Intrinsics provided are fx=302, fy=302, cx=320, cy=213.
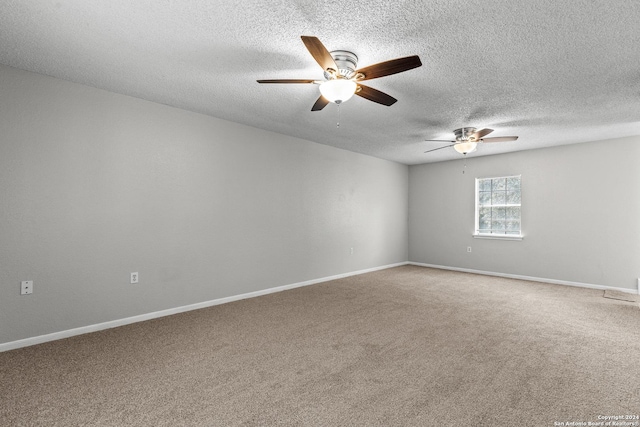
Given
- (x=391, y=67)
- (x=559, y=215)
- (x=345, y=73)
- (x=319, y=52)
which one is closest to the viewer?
(x=319, y=52)

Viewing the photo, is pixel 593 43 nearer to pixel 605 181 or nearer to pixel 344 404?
pixel 344 404

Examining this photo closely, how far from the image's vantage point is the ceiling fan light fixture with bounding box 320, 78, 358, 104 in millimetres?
2330

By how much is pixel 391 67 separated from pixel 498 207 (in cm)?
529

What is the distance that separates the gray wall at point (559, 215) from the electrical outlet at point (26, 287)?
6881 mm

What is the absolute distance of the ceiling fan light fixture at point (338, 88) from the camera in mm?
2330

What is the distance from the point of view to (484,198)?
253 inches

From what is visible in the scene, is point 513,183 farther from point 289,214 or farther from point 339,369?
point 339,369

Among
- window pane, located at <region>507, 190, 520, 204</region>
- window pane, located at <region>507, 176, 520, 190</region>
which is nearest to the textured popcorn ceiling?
window pane, located at <region>507, 176, 520, 190</region>

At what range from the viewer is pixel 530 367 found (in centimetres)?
234

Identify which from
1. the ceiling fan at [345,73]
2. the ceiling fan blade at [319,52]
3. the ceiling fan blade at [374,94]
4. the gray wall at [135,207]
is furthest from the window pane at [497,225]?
the ceiling fan blade at [319,52]

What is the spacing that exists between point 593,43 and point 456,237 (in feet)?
16.2

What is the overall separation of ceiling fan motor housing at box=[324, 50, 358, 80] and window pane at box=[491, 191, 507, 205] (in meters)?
5.11

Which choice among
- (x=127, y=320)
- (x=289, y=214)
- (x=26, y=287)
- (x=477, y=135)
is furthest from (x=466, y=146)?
(x=26, y=287)

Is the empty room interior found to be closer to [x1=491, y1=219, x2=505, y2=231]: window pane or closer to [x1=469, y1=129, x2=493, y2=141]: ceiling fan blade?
[x1=469, y1=129, x2=493, y2=141]: ceiling fan blade
